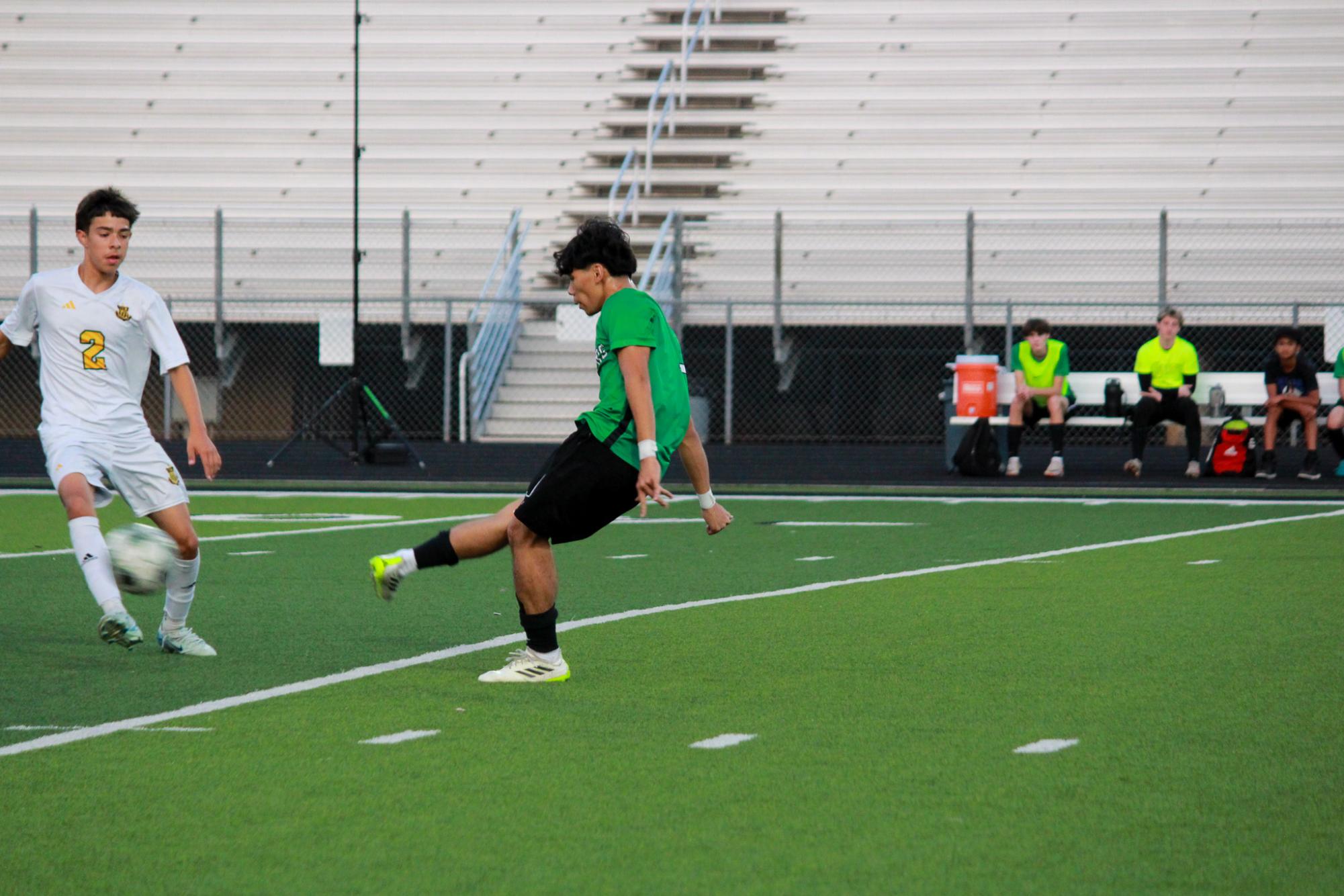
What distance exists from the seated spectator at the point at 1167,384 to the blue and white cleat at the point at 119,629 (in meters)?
13.1

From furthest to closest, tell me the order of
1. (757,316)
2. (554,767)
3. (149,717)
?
(757,316) < (149,717) < (554,767)

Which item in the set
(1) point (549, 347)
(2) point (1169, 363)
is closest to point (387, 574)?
(2) point (1169, 363)

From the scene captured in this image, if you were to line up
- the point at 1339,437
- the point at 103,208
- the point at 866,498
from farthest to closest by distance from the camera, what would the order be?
the point at 1339,437 < the point at 866,498 < the point at 103,208

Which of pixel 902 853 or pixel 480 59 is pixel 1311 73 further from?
pixel 902 853

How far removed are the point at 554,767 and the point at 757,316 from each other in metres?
19.7

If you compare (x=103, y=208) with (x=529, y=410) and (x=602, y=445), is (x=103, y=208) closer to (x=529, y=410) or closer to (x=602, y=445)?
(x=602, y=445)

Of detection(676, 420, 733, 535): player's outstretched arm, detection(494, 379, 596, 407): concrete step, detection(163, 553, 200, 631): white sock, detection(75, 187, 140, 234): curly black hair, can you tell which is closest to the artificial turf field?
detection(163, 553, 200, 631): white sock

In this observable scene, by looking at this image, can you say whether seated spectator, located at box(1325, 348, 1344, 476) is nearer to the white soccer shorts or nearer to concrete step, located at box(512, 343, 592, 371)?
concrete step, located at box(512, 343, 592, 371)

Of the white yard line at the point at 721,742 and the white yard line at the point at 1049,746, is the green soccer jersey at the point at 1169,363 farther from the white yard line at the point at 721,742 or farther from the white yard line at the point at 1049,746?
the white yard line at the point at 721,742

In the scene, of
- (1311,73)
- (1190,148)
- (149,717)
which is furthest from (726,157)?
(149,717)

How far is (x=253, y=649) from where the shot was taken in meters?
6.98

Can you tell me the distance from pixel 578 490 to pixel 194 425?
1.56m

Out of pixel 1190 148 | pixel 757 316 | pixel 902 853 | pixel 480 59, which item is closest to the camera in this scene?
pixel 902 853

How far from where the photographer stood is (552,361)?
24984mm
